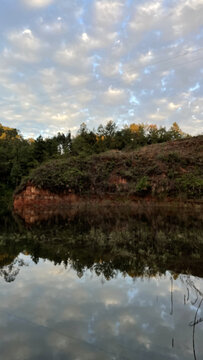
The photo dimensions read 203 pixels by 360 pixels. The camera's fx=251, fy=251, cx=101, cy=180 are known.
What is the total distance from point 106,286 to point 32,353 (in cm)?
192

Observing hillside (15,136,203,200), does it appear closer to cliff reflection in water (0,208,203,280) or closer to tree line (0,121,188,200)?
tree line (0,121,188,200)

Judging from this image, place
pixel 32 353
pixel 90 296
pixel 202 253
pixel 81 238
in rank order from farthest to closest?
pixel 81 238 < pixel 202 253 < pixel 90 296 < pixel 32 353

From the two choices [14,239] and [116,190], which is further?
[116,190]

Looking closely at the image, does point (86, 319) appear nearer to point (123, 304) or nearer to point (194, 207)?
point (123, 304)

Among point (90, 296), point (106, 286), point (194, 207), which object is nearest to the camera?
point (90, 296)

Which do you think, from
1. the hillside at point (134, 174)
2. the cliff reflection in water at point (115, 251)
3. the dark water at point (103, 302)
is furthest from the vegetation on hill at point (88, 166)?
the dark water at point (103, 302)

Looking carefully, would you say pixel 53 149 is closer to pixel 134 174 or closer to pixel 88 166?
pixel 88 166

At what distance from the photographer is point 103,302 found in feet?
11.8

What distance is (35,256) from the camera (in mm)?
6352

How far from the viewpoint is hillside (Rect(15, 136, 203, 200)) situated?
22.7 m

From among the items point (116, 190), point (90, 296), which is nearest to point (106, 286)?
point (90, 296)

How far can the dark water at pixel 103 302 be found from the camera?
8.33 ft

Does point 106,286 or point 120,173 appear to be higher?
point 120,173

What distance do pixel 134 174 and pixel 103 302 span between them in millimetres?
21564
